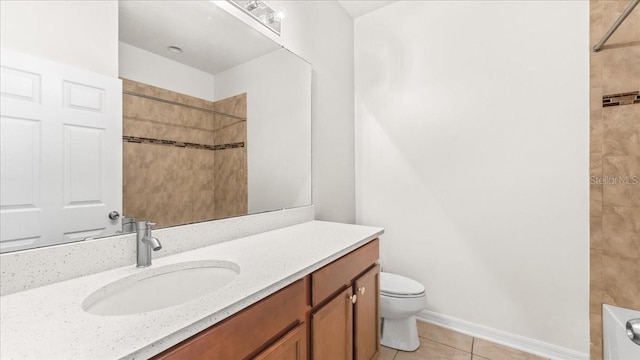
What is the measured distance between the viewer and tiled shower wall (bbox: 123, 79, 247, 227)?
1.06 metres

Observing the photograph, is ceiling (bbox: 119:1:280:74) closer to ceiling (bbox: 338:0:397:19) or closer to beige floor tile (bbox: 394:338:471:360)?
ceiling (bbox: 338:0:397:19)

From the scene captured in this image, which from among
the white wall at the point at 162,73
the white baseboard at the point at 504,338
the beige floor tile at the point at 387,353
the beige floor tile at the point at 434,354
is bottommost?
the beige floor tile at the point at 387,353

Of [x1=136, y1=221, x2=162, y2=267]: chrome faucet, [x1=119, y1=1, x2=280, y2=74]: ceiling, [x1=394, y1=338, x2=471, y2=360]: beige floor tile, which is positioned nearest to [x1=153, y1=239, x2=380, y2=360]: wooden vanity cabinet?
[x1=394, y1=338, x2=471, y2=360]: beige floor tile

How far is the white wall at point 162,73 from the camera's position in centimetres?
104

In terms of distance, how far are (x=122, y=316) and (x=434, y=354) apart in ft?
6.11

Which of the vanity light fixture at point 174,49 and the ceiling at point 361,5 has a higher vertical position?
the ceiling at point 361,5

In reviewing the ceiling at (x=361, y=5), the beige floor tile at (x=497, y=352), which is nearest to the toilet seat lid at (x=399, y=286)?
the beige floor tile at (x=497, y=352)

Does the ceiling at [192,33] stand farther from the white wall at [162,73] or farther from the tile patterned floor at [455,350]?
the tile patterned floor at [455,350]

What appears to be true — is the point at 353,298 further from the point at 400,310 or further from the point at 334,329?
the point at 400,310

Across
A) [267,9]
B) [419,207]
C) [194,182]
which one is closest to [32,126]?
[194,182]

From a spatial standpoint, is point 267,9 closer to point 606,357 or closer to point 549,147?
point 549,147

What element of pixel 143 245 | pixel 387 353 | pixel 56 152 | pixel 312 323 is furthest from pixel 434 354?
pixel 56 152

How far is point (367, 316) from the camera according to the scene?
1.47 m

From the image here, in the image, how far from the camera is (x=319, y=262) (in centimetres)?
105
